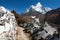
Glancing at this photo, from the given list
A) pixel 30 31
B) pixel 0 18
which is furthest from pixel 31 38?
pixel 0 18

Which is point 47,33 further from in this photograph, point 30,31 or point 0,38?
point 0,38

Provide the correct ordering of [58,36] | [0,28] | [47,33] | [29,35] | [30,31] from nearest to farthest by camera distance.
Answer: [0,28], [58,36], [47,33], [29,35], [30,31]

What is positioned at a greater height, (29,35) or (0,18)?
(0,18)

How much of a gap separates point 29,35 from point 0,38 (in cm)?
1700

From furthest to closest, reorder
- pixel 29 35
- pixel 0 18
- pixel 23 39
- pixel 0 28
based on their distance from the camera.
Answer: pixel 29 35
pixel 23 39
pixel 0 18
pixel 0 28

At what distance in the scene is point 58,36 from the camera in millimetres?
22750

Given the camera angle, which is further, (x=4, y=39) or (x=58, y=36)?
(x=58, y=36)

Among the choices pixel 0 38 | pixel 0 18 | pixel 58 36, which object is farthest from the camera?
pixel 58 36

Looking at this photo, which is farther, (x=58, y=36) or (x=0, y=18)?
(x=58, y=36)

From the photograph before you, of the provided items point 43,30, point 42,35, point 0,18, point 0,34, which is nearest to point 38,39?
point 42,35

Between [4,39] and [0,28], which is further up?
[0,28]

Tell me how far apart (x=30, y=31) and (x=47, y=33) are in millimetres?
5372

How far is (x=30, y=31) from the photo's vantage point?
33.2 m

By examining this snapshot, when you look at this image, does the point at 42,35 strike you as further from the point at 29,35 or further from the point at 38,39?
the point at 29,35
